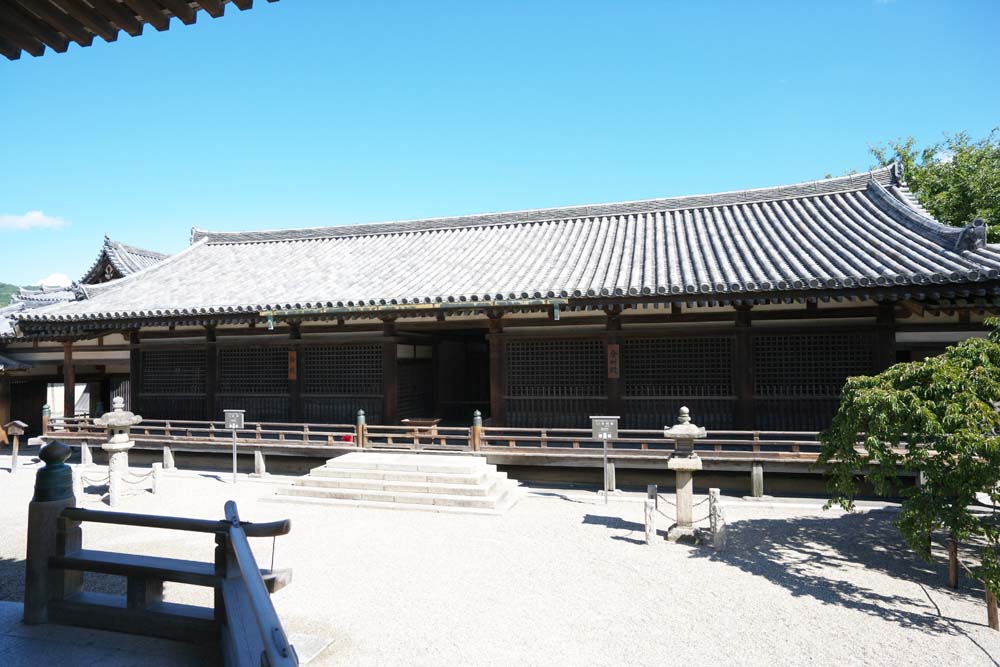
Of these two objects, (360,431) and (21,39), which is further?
(360,431)

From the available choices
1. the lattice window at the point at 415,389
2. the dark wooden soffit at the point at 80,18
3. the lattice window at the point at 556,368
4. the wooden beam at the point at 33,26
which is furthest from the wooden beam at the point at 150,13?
the lattice window at the point at 415,389

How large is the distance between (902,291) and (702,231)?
6.01m

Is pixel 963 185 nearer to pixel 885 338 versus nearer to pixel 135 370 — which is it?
pixel 885 338

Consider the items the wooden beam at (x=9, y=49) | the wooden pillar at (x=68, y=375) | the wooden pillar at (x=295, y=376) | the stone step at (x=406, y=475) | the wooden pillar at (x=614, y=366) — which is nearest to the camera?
the wooden beam at (x=9, y=49)

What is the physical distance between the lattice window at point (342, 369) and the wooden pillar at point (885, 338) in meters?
11.2

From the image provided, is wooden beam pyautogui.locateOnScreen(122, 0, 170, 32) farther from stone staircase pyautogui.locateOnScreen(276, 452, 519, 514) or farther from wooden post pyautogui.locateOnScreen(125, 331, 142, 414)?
wooden post pyautogui.locateOnScreen(125, 331, 142, 414)

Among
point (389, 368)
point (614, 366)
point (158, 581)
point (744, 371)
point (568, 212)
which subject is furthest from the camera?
point (568, 212)

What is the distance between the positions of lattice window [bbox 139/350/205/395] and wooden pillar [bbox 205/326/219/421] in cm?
33

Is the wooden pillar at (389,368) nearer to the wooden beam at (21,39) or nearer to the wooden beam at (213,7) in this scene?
the wooden beam at (21,39)

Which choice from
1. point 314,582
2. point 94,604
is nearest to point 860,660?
point 314,582

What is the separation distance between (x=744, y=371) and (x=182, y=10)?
11410 millimetres

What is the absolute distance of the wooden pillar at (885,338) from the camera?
1109cm

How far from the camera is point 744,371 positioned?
11.9m

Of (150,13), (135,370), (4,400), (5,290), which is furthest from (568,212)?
(5,290)
